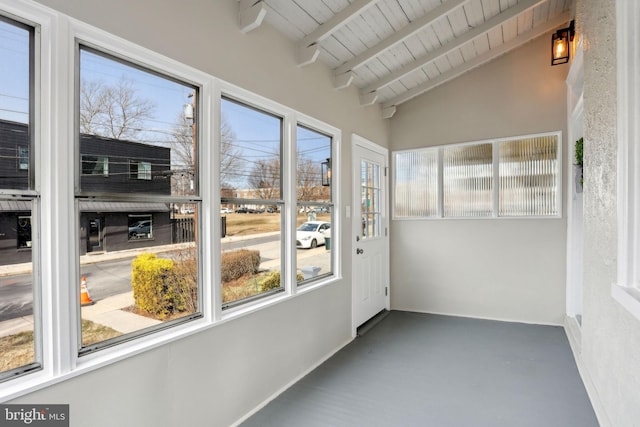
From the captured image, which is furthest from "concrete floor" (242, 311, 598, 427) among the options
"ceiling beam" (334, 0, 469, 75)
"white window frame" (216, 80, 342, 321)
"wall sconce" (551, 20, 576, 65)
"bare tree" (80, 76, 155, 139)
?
"wall sconce" (551, 20, 576, 65)

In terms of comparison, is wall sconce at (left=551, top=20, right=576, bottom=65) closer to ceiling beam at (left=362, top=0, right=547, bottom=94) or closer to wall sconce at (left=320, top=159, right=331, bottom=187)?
ceiling beam at (left=362, top=0, right=547, bottom=94)

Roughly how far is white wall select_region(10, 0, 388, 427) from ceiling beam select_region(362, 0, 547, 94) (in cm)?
78

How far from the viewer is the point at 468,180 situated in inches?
174

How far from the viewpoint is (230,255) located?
2301mm

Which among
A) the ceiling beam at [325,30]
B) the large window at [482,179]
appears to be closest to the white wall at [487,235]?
the large window at [482,179]

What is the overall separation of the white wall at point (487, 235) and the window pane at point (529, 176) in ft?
0.40

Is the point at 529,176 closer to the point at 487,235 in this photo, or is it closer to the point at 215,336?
the point at 487,235

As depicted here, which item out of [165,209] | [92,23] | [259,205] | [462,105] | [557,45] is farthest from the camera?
[462,105]

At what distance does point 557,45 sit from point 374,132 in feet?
6.70

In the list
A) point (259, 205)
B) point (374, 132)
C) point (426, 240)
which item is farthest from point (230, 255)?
point (426, 240)

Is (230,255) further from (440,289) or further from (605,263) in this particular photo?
(440,289)

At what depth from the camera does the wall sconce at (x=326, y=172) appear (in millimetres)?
3383

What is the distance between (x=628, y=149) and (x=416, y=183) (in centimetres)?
309

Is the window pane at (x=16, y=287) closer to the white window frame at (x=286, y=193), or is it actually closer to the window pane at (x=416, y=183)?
the white window frame at (x=286, y=193)
